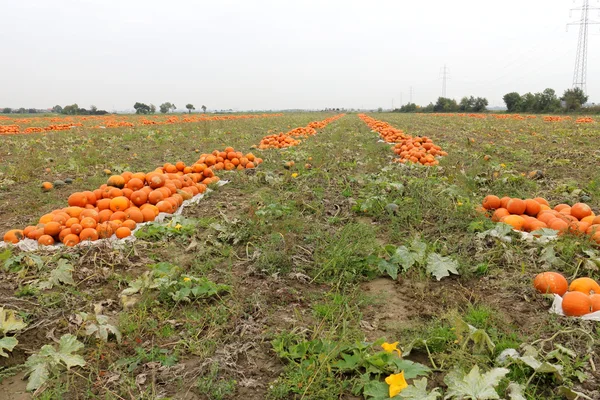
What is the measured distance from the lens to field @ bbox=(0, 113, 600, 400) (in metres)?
2.39

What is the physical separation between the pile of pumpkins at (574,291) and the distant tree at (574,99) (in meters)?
53.1

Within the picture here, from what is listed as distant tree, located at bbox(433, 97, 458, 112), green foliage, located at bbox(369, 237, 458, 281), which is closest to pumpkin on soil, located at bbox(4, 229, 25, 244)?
green foliage, located at bbox(369, 237, 458, 281)

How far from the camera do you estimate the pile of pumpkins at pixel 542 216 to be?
419 centimetres

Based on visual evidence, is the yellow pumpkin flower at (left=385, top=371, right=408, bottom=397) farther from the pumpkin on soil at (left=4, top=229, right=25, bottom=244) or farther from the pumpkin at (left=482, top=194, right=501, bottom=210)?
the pumpkin on soil at (left=4, top=229, right=25, bottom=244)

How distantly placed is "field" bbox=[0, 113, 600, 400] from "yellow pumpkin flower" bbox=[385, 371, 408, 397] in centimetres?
6

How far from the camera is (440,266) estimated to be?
12.6 feet

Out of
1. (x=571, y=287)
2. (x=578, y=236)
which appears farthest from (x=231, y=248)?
(x=578, y=236)

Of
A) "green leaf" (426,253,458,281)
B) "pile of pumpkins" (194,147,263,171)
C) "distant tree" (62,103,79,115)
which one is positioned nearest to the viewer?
"green leaf" (426,253,458,281)

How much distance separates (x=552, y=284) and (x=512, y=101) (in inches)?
2523

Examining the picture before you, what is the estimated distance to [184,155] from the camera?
1237 centimetres

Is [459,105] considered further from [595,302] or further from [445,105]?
[595,302]

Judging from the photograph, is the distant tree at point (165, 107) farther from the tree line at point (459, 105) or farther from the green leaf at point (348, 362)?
the green leaf at point (348, 362)

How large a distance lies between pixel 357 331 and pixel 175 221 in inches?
133

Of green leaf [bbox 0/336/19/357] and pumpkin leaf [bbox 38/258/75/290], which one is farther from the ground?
pumpkin leaf [bbox 38/258/75/290]
